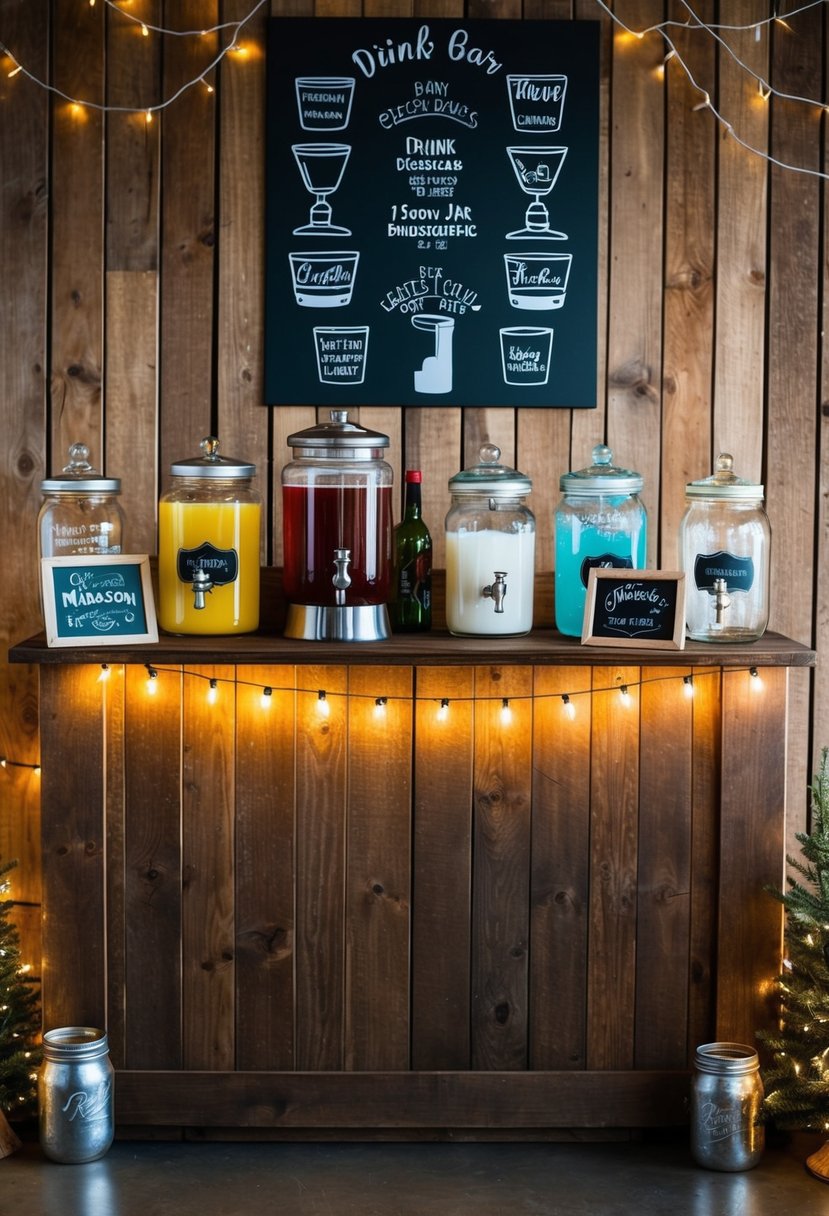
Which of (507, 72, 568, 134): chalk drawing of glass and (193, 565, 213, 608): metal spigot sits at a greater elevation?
(507, 72, 568, 134): chalk drawing of glass

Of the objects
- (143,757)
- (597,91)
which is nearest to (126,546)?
(143,757)

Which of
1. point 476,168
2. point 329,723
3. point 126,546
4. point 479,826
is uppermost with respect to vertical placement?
point 476,168

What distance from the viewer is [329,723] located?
2.80 m

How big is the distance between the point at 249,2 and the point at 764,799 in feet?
7.04

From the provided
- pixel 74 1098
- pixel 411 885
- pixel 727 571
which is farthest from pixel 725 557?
pixel 74 1098

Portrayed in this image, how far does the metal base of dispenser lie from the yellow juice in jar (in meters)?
0.13

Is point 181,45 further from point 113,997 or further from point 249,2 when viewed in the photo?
point 113,997

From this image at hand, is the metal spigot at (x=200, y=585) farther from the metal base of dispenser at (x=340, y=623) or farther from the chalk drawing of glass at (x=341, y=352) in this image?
the chalk drawing of glass at (x=341, y=352)

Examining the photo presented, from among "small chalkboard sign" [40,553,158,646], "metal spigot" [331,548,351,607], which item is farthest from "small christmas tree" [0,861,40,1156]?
"metal spigot" [331,548,351,607]

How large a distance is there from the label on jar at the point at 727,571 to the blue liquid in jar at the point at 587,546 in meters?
0.14

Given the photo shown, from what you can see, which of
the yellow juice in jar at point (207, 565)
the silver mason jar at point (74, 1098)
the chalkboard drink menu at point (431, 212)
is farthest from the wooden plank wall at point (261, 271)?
the silver mason jar at point (74, 1098)

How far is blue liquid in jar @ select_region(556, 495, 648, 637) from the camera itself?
9.24ft

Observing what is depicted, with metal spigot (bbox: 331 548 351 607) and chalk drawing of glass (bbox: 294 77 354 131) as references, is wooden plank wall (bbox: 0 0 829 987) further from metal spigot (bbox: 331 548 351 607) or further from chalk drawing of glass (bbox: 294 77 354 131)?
metal spigot (bbox: 331 548 351 607)

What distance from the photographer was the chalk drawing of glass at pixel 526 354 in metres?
3.07
